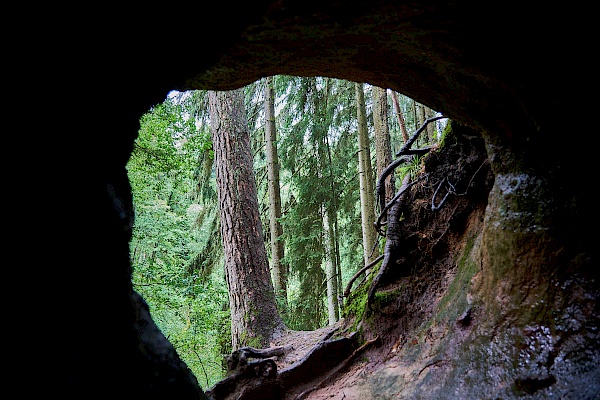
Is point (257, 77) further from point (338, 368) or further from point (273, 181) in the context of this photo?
point (273, 181)

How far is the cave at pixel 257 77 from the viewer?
177cm

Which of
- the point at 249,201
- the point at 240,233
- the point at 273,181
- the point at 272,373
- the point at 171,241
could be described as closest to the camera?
the point at 272,373

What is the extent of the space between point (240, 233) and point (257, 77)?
A: 4.14 m

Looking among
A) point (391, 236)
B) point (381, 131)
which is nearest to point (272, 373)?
point (391, 236)

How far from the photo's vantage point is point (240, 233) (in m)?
6.66

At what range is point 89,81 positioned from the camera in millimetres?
1865

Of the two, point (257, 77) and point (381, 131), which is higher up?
point (381, 131)

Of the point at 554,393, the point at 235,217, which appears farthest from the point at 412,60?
the point at 235,217

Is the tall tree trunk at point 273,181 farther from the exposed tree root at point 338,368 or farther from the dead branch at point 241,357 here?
the exposed tree root at point 338,368

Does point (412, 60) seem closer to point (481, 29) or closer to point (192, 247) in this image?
point (481, 29)

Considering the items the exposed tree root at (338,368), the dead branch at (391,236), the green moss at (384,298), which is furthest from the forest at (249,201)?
the exposed tree root at (338,368)

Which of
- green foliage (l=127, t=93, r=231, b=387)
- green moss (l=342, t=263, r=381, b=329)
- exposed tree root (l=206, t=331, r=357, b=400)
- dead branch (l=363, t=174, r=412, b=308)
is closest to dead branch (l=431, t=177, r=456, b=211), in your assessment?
dead branch (l=363, t=174, r=412, b=308)

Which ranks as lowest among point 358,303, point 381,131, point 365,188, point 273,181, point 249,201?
point 358,303

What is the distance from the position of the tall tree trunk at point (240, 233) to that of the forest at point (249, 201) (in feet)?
0.07
